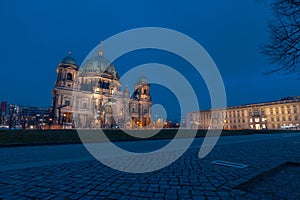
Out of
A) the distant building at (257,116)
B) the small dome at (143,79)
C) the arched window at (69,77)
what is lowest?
the distant building at (257,116)

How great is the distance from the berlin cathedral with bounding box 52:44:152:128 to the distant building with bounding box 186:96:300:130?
1740 inches

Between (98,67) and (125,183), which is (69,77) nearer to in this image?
(98,67)

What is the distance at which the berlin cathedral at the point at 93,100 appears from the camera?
61.7m

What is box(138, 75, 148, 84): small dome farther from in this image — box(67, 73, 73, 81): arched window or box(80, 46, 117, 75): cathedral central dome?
box(67, 73, 73, 81): arched window

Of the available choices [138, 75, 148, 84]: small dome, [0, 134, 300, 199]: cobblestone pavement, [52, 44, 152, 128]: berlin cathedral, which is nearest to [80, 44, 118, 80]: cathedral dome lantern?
[52, 44, 152, 128]: berlin cathedral

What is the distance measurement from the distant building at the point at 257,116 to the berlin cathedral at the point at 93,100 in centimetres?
4420

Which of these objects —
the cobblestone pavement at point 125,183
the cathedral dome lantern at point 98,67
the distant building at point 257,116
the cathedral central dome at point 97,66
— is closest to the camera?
the cobblestone pavement at point 125,183

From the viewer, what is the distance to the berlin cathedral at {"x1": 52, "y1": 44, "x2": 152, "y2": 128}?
61.7 m

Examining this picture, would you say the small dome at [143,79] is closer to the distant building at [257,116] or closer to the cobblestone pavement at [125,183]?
the distant building at [257,116]

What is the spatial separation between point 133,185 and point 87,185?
1.06m

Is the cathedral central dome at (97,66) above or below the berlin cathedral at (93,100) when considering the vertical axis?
above

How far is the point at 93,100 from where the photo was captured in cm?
6888

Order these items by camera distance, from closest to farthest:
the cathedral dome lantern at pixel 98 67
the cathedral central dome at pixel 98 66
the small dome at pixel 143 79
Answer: the cathedral dome lantern at pixel 98 67
the cathedral central dome at pixel 98 66
the small dome at pixel 143 79

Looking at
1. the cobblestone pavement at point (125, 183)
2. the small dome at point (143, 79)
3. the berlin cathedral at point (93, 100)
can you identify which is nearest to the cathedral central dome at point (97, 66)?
the berlin cathedral at point (93, 100)
